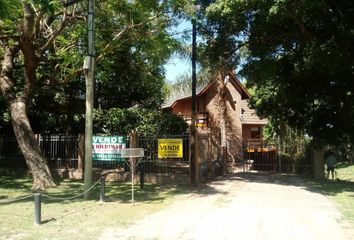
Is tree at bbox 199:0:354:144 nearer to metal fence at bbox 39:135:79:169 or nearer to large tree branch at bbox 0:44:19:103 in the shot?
large tree branch at bbox 0:44:19:103

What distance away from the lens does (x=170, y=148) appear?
1812 cm

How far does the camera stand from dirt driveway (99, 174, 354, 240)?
929cm

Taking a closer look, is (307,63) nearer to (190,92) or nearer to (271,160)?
(271,160)

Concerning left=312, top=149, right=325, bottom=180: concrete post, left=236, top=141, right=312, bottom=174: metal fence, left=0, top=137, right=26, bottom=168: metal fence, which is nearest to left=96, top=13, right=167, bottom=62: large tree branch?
left=0, top=137, right=26, bottom=168: metal fence

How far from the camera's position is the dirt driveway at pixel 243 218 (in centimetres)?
929

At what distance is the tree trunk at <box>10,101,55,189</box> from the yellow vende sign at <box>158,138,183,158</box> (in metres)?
4.49

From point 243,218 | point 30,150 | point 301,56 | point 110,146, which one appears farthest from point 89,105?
point 301,56

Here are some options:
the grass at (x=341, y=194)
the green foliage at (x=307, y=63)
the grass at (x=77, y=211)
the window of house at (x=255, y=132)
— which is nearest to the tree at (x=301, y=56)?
the green foliage at (x=307, y=63)

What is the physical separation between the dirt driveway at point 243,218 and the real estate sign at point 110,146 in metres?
4.95

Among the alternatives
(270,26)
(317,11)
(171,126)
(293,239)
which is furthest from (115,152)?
(293,239)

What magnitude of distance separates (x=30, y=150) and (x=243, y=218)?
9.42 m

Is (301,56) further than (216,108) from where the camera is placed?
No

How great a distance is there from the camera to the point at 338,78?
19.4m

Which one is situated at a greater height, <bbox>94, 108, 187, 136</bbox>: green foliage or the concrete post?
<bbox>94, 108, 187, 136</bbox>: green foliage
